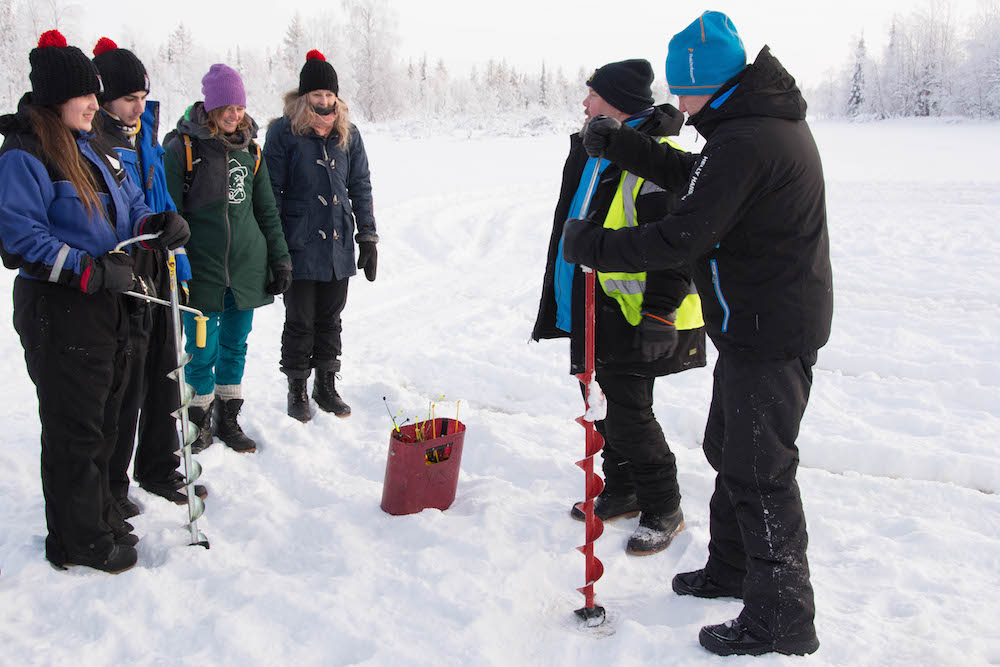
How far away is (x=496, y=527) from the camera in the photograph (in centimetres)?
340

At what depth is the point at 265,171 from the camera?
4.28 m

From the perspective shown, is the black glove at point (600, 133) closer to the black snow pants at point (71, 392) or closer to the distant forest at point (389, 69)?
the black snow pants at point (71, 392)

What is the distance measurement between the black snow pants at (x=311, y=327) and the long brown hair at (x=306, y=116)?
0.90 metres

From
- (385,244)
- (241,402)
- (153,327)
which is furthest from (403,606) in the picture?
(385,244)

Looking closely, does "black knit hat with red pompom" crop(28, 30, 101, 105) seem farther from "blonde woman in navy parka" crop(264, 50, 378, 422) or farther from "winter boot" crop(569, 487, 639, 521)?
"winter boot" crop(569, 487, 639, 521)

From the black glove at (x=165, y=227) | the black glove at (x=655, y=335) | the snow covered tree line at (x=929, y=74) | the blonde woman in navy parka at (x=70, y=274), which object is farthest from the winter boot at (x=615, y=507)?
the snow covered tree line at (x=929, y=74)

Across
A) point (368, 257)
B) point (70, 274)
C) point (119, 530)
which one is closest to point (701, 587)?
point (119, 530)

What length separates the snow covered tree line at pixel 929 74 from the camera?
4069 centimetres

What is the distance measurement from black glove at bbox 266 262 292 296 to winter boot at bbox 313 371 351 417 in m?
0.72

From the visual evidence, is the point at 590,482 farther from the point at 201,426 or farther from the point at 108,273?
the point at 201,426

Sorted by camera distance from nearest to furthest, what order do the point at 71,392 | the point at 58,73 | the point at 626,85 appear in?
the point at 58,73, the point at 71,392, the point at 626,85

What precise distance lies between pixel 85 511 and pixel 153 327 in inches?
33.6

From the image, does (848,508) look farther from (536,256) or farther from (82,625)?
(536,256)

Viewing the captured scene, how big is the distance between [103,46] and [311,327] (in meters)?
1.94
